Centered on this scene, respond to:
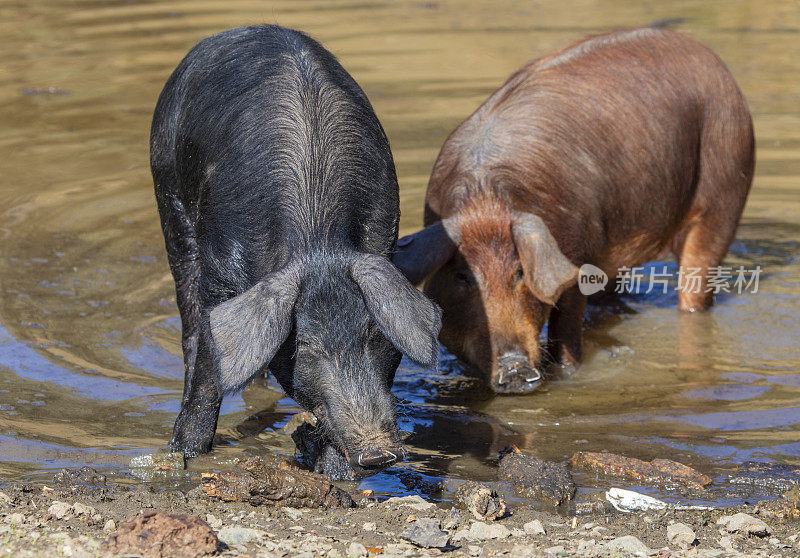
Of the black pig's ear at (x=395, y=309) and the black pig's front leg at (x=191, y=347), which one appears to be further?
the black pig's front leg at (x=191, y=347)

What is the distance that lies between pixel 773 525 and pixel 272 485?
214 cm

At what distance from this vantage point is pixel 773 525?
473 cm

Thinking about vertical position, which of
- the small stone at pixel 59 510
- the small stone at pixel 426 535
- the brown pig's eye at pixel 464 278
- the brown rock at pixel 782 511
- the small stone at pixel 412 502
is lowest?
the small stone at pixel 412 502

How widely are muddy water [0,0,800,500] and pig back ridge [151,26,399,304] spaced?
3.95ft

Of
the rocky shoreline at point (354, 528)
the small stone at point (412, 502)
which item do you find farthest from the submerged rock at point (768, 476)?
the small stone at point (412, 502)

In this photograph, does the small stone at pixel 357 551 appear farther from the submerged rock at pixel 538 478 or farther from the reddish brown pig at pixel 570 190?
the reddish brown pig at pixel 570 190

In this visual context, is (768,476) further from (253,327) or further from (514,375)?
(253,327)

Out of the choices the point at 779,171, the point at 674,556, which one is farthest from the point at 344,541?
the point at 779,171

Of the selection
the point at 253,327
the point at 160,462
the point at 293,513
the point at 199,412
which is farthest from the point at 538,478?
the point at 160,462

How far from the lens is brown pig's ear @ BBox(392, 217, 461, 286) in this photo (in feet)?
19.5

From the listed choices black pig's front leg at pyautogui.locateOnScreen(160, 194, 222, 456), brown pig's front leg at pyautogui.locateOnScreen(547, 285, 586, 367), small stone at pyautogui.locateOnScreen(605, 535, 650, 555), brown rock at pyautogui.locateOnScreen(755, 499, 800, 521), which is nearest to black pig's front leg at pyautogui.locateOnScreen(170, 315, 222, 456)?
black pig's front leg at pyautogui.locateOnScreen(160, 194, 222, 456)

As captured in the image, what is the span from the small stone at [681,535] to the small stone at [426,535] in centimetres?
92

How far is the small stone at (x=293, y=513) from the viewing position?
4.69m

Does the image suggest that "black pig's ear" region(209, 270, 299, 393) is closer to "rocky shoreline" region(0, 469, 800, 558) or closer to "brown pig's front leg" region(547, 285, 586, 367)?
"rocky shoreline" region(0, 469, 800, 558)
